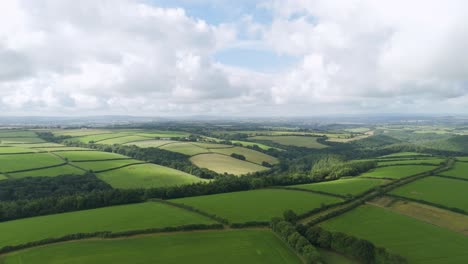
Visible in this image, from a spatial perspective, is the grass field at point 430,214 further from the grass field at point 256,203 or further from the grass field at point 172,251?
the grass field at point 172,251

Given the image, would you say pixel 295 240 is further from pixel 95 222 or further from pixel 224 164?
pixel 224 164

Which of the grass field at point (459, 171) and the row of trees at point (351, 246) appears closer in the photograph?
the row of trees at point (351, 246)

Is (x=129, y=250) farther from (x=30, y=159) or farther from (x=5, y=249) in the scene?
(x=30, y=159)

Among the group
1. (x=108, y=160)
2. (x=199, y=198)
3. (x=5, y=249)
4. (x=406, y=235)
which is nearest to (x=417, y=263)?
(x=406, y=235)

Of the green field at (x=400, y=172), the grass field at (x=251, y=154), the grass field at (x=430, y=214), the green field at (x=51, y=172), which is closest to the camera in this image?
the grass field at (x=430, y=214)

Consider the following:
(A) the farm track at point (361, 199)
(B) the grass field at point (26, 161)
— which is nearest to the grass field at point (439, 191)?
(A) the farm track at point (361, 199)

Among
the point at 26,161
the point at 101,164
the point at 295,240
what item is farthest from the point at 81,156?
the point at 295,240

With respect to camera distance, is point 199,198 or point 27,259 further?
point 199,198
